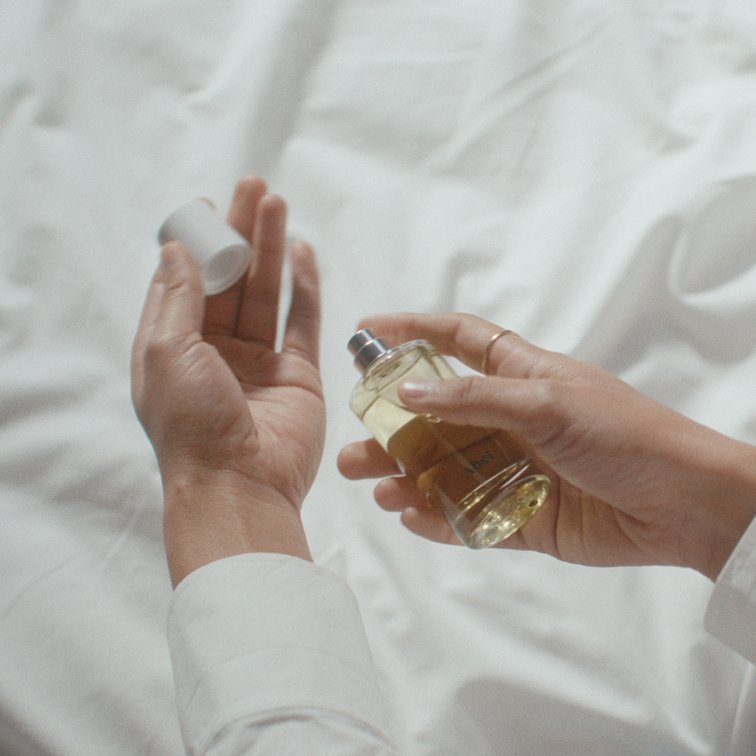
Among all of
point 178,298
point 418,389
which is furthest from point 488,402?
point 178,298

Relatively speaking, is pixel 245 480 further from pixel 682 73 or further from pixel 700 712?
pixel 682 73

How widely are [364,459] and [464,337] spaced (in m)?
0.16

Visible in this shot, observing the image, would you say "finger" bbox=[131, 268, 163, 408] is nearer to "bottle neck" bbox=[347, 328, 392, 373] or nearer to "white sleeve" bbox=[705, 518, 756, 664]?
"bottle neck" bbox=[347, 328, 392, 373]

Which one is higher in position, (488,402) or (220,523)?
(488,402)

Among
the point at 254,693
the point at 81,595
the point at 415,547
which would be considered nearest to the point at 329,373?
the point at 415,547

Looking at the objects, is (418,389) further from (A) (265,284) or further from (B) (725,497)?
(A) (265,284)

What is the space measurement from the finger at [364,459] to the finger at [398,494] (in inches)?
0.7

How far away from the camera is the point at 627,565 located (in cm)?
87

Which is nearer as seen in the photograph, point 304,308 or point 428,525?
point 428,525

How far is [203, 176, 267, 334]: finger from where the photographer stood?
3.47 feet

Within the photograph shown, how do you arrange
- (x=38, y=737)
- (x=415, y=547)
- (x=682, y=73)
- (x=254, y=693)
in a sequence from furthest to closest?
(x=682, y=73) → (x=415, y=547) → (x=38, y=737) → (x=254, y=693)

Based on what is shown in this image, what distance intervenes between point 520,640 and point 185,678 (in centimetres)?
34

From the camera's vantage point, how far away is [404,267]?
1098 millimetres

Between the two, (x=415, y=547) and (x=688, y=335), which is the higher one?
(x=688, y=335)
